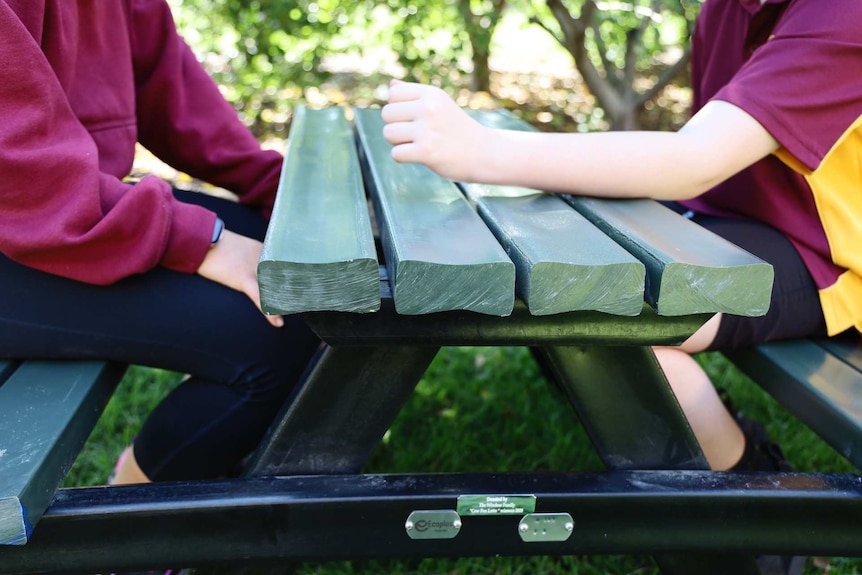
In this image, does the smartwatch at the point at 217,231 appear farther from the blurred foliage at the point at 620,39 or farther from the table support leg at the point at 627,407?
the blurred foliage at the point at 620,39

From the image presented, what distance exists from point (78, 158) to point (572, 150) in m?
0.76

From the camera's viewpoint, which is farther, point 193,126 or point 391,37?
point 391,37

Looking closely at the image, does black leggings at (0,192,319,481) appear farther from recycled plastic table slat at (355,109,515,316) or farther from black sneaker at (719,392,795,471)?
black sneaker at (719,392,795,471)

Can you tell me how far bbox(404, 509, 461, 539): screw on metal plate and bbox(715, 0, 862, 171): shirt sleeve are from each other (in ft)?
2.55

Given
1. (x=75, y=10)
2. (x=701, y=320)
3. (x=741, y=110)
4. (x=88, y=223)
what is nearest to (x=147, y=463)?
(x=88, y=223)

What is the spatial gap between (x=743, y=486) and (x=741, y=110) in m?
0.59

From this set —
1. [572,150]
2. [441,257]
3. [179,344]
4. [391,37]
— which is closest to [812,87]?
[572,150]

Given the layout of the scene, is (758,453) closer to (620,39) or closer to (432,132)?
(432,132)

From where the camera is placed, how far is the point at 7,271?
143 centimetres

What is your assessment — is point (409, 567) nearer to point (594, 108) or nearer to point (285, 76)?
point (285, 76)

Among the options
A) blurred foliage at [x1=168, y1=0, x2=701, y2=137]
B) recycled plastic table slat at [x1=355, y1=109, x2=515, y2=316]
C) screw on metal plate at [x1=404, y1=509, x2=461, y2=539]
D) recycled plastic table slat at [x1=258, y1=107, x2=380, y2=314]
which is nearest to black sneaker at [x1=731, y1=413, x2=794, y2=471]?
screw on metal plate at [x1=404, y1=509, x2=461, y2=539]

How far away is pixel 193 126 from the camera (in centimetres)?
204

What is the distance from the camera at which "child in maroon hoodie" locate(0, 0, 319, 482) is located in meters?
1.30

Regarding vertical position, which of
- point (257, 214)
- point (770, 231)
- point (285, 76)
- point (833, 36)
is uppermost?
point (833, 36)
